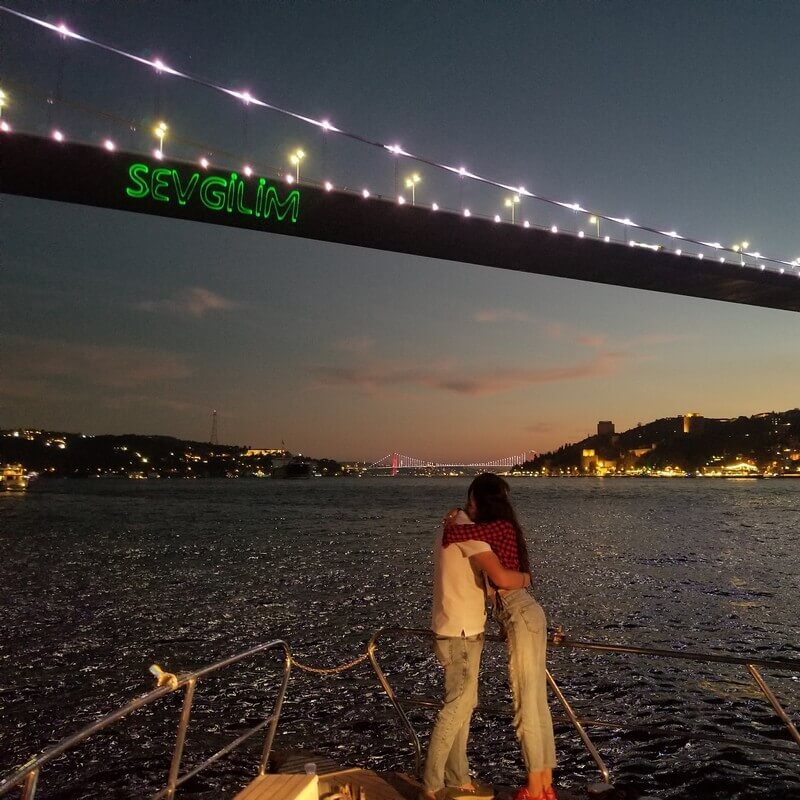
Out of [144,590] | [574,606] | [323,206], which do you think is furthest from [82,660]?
[323,206]

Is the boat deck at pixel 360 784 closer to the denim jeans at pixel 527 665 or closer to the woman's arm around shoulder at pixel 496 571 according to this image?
the denim jeans at pixel 527 665

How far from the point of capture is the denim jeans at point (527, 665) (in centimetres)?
265

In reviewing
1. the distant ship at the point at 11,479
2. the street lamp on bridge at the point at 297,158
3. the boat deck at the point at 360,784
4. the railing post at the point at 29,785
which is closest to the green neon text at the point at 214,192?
the street lamp on bridge at the point at 297,158

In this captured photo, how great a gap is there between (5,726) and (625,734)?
461 cm

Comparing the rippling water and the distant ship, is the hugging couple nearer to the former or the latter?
the rippling water

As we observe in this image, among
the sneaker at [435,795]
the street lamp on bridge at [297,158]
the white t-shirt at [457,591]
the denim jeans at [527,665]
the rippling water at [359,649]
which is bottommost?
the rippling water at [359,649]

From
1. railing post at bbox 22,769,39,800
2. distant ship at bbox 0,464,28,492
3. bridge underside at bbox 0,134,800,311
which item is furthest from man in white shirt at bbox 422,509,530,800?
distant ship at bbox 0,464,28,492

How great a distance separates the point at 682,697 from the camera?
6.34 metres

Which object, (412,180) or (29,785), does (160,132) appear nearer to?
(412,180)

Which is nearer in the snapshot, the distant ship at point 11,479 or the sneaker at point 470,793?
the sneaker at point 470,793

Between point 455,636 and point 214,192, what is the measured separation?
20968 mm

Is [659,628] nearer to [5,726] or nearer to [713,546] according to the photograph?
[5,726]

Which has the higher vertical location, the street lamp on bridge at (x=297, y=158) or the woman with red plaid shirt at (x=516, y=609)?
the street lamp on bridge at (x=297, y=158)

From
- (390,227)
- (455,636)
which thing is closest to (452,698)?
(455,636)
